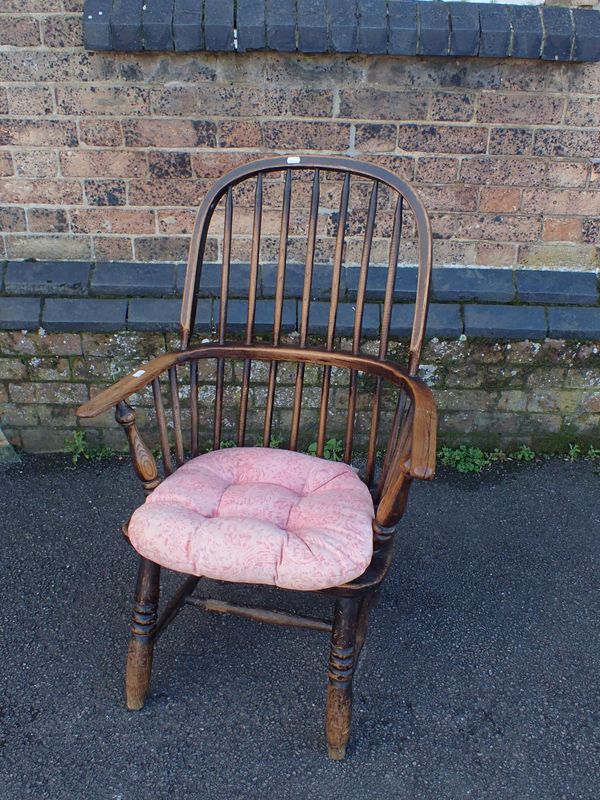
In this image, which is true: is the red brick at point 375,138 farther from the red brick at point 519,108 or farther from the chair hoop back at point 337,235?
the chair hoop back at point 337,235

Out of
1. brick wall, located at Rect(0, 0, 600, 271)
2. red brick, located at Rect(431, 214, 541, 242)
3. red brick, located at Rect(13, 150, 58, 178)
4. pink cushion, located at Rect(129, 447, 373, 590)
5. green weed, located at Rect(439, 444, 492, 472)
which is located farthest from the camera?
green weed, located at Rect(439, 444, 492, 472)

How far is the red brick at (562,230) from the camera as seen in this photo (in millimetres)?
2701

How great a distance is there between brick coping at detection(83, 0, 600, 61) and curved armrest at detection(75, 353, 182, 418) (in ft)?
3.92

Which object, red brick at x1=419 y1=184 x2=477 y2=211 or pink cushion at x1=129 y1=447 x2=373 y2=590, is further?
red brick at x1=419 y1=184 x2=477 y2=211

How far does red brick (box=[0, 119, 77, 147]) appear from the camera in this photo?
2.54m

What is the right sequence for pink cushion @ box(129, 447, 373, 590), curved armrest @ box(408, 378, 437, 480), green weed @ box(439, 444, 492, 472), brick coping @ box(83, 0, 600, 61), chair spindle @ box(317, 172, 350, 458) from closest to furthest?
curved armrest @ box(408, 378, 437, 480)
pink cushion @ box(129, 447, 373, 590)
chair spindle @ box(317, 172, 350, 458)
brick coping @ box(83, 0, 600, 61)
green weed @ box(439, 444, 492, 472)

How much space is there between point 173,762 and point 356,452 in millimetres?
1506

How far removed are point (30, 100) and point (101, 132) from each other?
9.9 inches

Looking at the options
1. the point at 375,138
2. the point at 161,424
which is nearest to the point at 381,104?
the point at 375,138

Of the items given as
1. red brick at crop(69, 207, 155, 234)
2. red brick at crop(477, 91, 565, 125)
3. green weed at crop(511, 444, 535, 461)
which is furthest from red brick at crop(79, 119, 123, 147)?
green weed at crop(511, 444, 535, 461)

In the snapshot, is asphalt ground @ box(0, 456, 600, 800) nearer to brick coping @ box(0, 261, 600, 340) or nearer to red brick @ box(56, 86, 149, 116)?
brick coping @ box(0, 261, 600, 340)

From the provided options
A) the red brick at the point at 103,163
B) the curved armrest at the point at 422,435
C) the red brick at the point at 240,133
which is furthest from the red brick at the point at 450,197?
the curved armrest at the point at 422,435

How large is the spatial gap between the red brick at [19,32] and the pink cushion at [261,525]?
159 cm

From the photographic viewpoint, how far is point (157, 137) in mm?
2559
